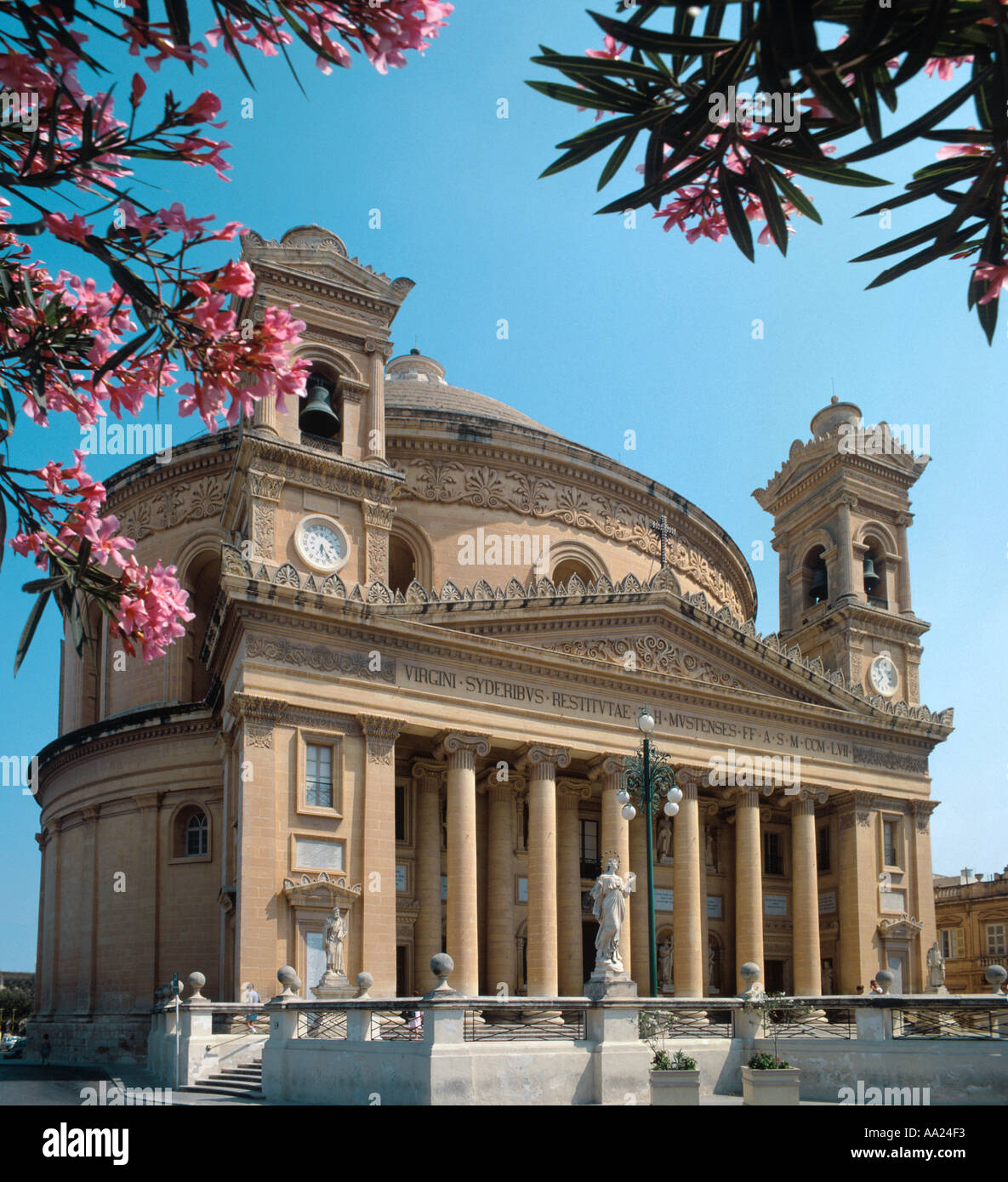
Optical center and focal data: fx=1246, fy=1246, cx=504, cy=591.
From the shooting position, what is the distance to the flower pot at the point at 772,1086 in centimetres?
1891

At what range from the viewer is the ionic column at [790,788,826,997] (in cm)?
3700

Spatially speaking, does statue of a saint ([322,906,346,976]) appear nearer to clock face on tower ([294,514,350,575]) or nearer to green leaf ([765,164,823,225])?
clock face on tower ([294,514,350,575])

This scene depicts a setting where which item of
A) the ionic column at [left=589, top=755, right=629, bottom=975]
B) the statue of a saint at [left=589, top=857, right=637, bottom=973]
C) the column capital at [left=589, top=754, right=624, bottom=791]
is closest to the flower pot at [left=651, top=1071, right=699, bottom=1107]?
the statue of a saint at [left=589, top=857, right=637, bottom=973]

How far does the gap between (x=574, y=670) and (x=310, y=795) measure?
8282 millimetres

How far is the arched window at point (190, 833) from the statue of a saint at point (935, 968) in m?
22.7

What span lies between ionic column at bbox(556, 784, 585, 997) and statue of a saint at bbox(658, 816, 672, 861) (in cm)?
315

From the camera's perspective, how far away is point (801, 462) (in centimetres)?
4766

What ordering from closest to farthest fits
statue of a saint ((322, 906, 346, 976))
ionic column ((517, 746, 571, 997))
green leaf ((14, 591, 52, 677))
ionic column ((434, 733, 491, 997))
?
green leaf ((14, 591, 52, 677)) → statue of a saint ((322, 906, 346, 976)) → ionic column ((434, 733, 491, 997)) → ionic column ((517, 746, 571, 997))

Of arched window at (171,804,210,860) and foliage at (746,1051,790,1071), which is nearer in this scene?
foliage at (746,1051,790,1071)

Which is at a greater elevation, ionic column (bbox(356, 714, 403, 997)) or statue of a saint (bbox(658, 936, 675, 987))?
ionic column (bbox(356, 714, 403, 997))

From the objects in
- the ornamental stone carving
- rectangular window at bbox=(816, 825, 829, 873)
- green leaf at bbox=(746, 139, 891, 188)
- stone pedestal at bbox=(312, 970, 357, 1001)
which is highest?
the ornamental stone carving

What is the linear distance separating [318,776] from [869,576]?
24.4 m

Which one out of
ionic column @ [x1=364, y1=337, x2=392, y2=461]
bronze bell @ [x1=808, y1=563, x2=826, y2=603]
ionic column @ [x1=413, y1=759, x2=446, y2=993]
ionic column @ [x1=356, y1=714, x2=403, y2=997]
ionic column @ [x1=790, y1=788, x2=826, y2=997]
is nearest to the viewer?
ionic column @ [x1=356, y1=714, x2=403, y2=997]
